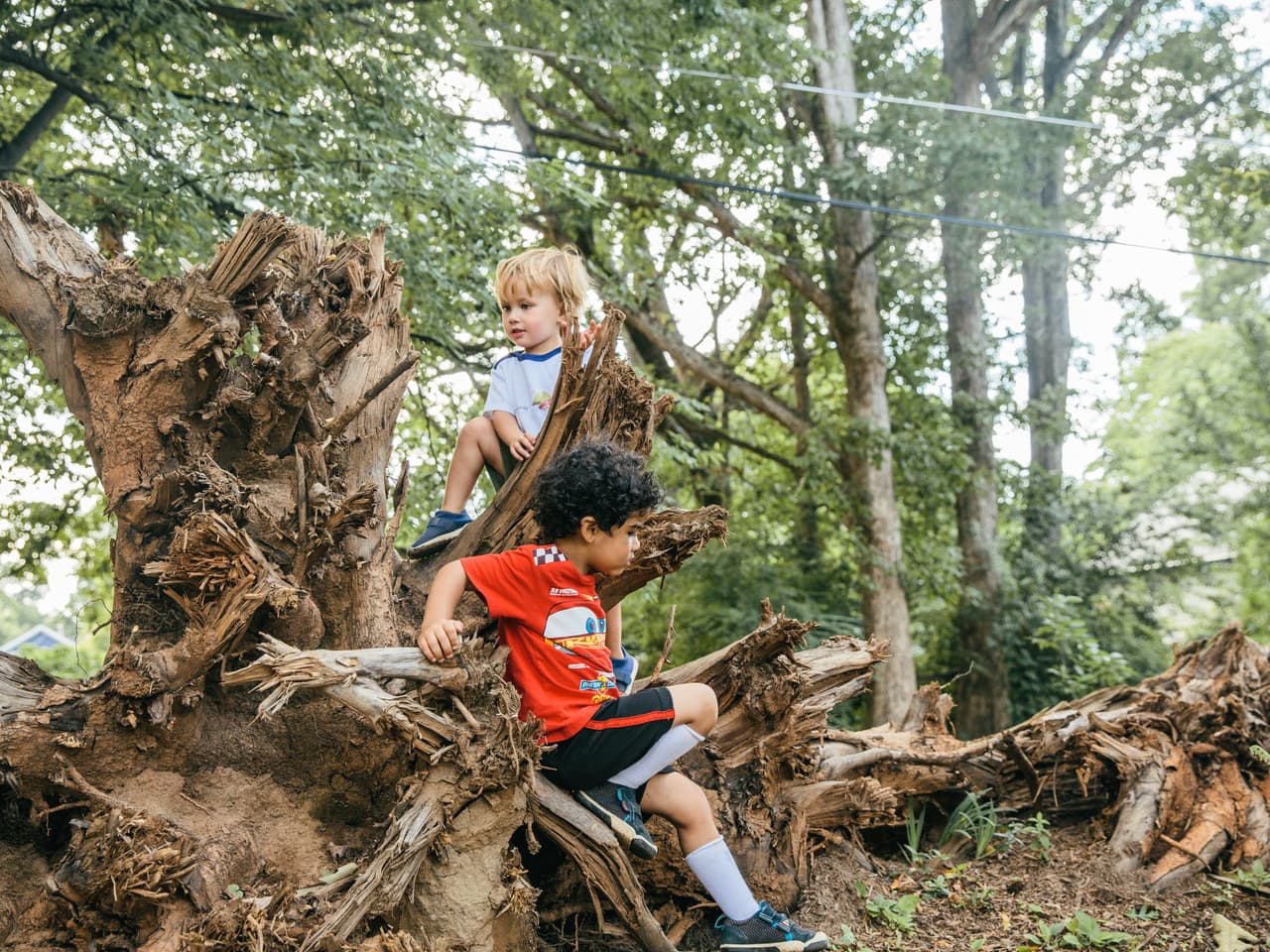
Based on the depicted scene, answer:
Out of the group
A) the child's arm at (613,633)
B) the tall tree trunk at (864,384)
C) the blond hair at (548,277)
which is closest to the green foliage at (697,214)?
the tall tree trunk at (864,384)

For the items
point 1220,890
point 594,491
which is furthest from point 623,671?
point 1220,890

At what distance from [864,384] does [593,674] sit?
1078cm

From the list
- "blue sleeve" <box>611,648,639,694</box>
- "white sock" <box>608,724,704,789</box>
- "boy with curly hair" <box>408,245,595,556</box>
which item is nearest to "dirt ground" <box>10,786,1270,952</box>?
"white sock" <box>608,724,704,789</box>

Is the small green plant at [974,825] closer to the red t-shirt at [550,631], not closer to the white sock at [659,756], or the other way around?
the white sock at [659,756]

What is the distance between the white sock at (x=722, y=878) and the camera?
3.49 m

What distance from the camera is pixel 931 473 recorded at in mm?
13305

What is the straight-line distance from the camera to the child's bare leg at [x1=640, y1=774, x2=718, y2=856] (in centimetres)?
351

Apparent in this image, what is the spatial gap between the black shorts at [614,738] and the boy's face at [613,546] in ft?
1.41

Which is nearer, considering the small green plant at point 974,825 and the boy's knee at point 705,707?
the boy's knee at point 705,707

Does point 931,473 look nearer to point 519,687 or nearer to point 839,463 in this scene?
point 839,463

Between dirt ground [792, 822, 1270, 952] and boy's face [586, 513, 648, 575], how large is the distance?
169 cm

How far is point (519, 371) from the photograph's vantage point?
4363 millimetres

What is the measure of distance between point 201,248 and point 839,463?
8.32 meters

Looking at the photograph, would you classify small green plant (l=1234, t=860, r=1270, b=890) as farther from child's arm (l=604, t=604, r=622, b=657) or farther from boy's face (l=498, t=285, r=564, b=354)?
boy's face (l=498, t=285, r=564, b=354)
